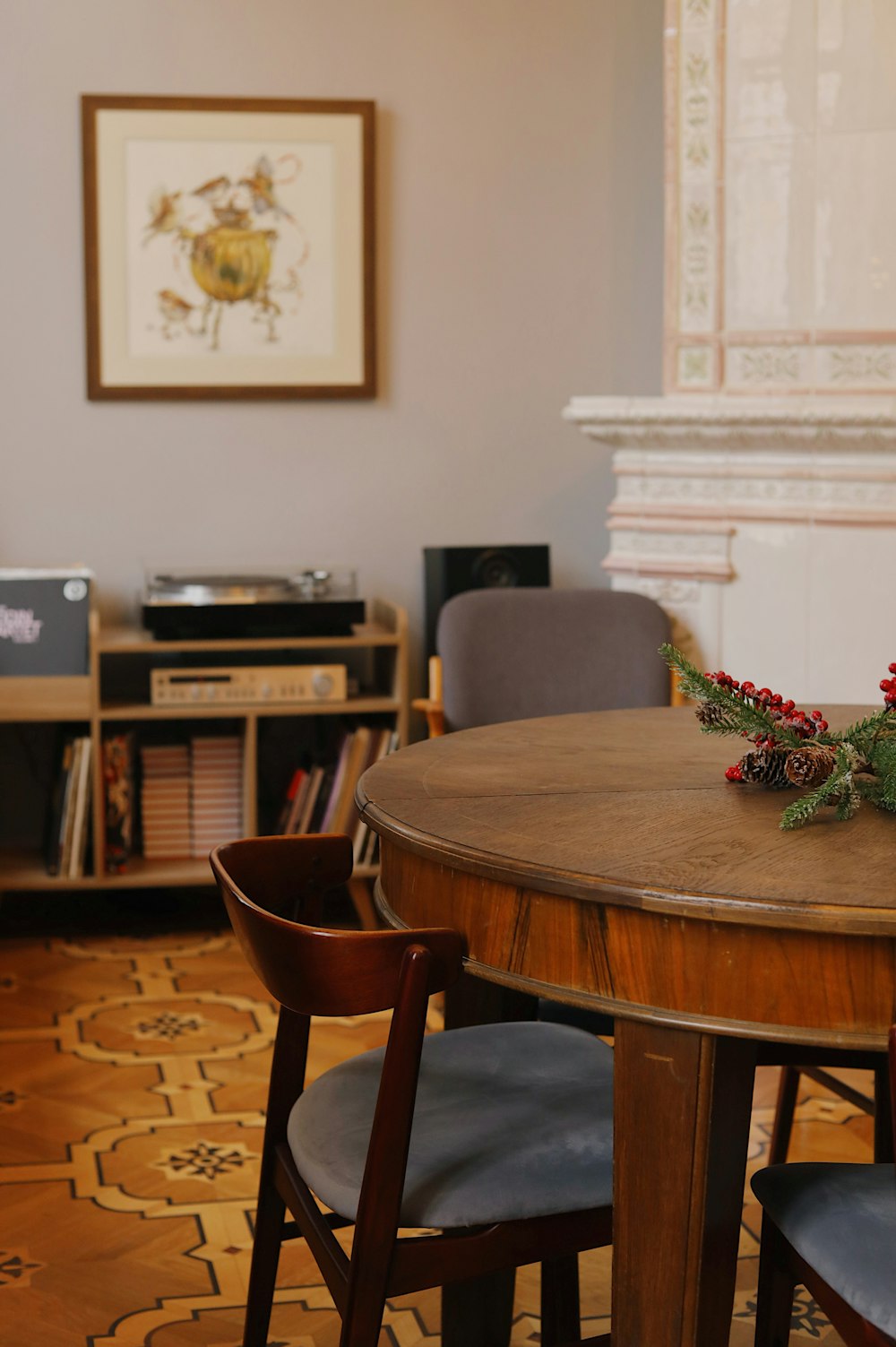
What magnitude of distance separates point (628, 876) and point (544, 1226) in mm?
377

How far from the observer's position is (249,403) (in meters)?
3.85

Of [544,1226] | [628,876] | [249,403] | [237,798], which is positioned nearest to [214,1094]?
[237,798]

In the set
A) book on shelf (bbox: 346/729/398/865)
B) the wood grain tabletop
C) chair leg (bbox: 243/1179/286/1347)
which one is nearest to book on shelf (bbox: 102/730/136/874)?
book on shelf (bbox: 346/729/398/865)

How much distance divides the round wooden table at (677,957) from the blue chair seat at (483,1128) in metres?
0.10

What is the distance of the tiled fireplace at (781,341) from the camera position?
10.4 feet

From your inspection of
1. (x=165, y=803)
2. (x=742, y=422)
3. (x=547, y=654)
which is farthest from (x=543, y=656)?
(x=165, y=803)

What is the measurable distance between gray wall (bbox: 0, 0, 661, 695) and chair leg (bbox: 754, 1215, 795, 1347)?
277 centimetres

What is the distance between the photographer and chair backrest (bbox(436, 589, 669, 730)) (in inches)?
112

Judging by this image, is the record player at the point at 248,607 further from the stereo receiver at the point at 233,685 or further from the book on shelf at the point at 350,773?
the book on shelf at the point at 350,773

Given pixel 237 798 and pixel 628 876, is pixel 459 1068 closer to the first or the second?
pixel 628 876

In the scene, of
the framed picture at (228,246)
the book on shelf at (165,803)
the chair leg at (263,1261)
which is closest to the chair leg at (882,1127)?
the chair leg at (263,1261)

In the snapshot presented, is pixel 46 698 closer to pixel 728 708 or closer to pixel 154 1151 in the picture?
pixel 154 1151

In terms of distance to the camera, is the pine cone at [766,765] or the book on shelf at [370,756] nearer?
the pine cone at [766,765]

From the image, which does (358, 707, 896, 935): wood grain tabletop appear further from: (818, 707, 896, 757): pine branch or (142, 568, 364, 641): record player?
(142, 568, 364, 641): record player
